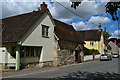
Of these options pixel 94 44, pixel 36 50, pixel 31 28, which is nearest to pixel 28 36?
pixel 31 28

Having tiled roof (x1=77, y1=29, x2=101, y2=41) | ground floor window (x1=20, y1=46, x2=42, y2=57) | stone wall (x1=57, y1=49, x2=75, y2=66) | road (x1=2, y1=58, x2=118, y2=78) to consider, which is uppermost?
tiled roof (x1=77, y1=29, x2=101, y2=41)

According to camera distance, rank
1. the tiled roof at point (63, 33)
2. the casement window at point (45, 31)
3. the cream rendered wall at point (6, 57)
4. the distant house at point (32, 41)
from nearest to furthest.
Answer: the distant house at point (32, 41)
the cream rendered wall at point (6, 57)
the casement window at point (45, 31)
the tiled roof at point (63, 33)

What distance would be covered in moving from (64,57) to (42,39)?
4.54 meters

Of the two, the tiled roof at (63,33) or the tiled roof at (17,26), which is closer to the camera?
the tiled roof at (17,26)

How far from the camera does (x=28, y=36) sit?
61.3 ft

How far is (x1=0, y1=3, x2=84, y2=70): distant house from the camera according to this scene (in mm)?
18000

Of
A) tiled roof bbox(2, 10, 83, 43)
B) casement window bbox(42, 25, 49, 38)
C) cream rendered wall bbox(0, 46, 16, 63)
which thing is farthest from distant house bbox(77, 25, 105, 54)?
cream rendered wall bbox(0, 46, 16, 63)

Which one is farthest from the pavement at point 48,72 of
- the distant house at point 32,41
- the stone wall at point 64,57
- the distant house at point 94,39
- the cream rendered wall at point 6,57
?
the distant house at point 94,39

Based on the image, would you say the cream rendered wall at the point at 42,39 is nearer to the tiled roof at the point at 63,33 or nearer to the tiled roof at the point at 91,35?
the tiled roof at the point at 63,33

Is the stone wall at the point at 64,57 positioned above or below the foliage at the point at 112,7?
below

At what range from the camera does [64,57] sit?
23.7 metres

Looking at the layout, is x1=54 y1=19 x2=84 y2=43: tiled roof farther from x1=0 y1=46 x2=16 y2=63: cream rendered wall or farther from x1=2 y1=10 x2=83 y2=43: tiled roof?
x1=0 y1=46 x2=16 y2=63: cream rendered wall

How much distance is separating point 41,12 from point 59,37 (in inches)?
153

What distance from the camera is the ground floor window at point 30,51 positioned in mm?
18944
